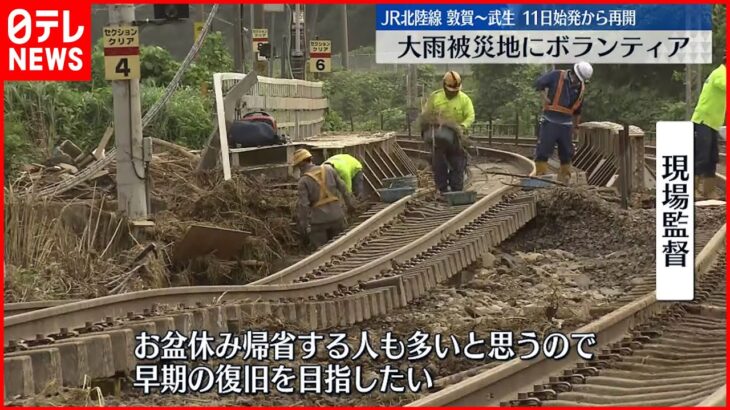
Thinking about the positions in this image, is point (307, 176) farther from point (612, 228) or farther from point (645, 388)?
point (645, 388)

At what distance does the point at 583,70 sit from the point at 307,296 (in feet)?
21.0

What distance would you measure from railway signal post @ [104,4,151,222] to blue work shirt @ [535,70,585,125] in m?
5.14

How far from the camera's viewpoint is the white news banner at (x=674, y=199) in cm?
812

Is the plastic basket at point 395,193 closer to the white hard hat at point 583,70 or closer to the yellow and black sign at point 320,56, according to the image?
the white hard hat at point 583,70

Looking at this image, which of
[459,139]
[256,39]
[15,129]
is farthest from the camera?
[256,39]

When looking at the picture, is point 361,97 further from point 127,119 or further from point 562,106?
point 127,119

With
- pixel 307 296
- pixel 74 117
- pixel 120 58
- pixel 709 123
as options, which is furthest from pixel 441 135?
pixel 74 117

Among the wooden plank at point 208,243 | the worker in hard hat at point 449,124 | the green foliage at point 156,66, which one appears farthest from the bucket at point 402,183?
the green foliage at point 156,66

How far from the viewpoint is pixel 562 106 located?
1603cm

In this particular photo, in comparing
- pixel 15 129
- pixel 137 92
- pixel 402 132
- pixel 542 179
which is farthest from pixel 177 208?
pixel 402 132

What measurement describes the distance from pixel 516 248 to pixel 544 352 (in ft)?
22.9

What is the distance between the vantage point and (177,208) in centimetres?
1459

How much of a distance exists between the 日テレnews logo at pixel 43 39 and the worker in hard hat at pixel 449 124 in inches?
160

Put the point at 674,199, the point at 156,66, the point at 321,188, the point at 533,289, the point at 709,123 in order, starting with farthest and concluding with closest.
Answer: the point at 156,66, the point at 709,123, the point at 321,188, the point at 533,289, the point at 674,199
